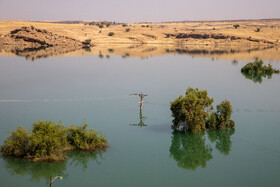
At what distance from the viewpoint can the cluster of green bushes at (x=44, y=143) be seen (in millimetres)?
16344

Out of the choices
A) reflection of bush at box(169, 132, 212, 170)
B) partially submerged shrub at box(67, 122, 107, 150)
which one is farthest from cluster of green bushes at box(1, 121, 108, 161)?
Answer: reflection of bush at box(169, 132, 212, 170)

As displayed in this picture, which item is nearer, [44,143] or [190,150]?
[44,143]

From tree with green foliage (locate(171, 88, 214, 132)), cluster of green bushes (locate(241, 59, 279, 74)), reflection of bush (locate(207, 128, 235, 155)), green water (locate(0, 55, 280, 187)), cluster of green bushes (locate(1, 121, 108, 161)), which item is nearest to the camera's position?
green water (locate(0, 55, 280, 187))

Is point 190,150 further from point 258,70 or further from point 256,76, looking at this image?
point 258,70

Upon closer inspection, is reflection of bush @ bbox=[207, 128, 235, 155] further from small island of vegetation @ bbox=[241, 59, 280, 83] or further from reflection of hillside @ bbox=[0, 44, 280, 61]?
reflection of hillside @ bbox=[0, 44, 280, 61]

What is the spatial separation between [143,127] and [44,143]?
7.95m

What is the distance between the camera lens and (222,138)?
20.8 metres

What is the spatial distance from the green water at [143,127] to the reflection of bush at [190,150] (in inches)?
2.1

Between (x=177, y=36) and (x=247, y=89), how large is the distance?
231ft

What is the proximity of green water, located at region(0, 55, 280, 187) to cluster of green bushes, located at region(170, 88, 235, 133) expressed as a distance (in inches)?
24.6

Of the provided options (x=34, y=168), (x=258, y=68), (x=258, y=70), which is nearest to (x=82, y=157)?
(x=34, y=168)

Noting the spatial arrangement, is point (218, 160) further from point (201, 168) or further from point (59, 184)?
point (59, 184)

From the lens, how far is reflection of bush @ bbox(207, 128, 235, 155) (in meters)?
19.4

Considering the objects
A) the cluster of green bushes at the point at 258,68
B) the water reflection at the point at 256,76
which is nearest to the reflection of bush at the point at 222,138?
the water reflection at the point at 256,76
